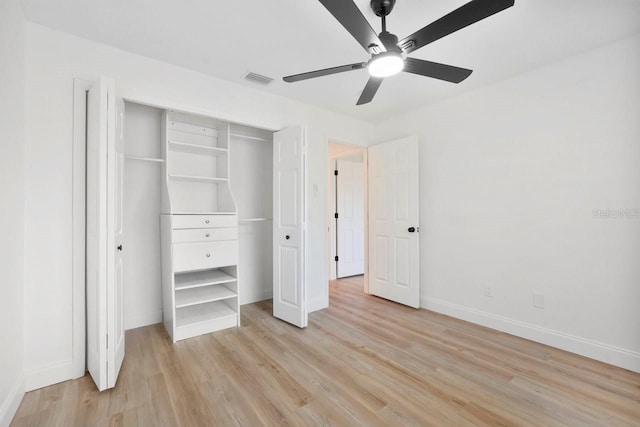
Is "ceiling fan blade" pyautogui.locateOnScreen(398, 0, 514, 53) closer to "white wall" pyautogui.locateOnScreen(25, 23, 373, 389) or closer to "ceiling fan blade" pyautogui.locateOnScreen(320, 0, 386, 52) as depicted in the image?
"ceiling fan blade" pyautogui.locateOnScreen(320, 0, 386, 52)

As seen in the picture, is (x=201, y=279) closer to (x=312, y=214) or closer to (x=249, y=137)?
(x=312, y=214)

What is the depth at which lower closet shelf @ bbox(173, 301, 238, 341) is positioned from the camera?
8.84 ft

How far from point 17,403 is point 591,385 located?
381 cm

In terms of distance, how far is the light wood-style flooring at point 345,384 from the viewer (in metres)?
1.68

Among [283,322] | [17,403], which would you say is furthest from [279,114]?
[17,403]

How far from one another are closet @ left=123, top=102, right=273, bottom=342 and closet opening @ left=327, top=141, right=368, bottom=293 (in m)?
2.03

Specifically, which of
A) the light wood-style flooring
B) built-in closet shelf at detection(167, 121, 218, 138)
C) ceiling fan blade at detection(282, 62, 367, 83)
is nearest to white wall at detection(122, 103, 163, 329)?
built-in closet shelf at detection(167, 121, 218, 138)

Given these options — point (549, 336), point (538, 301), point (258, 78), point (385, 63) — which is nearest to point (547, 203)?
point (538, 301)

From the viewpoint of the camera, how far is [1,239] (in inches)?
61.7

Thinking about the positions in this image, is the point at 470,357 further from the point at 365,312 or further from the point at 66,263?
the point at 66,263

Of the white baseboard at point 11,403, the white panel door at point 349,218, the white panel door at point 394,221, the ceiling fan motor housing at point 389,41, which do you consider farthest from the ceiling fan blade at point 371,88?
the white baseboard at point 11,403

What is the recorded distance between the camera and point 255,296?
378cm

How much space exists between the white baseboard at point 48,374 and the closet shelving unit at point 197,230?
0.74 metres

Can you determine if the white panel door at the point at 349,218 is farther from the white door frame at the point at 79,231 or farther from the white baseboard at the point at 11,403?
the white baseboard at the point at 11,403
